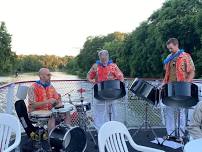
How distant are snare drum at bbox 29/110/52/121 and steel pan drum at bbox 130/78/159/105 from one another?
43.0 inches

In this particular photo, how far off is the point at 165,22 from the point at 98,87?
67.5ft

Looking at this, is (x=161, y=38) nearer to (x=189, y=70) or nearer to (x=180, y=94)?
(x=189, y=70)

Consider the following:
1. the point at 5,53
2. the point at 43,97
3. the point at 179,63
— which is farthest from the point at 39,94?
the point at 5,53

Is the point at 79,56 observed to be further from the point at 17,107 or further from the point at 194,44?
the point at 17,107

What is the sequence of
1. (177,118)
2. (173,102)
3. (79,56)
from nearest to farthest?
(173,102) → (177,118) → (79,56)

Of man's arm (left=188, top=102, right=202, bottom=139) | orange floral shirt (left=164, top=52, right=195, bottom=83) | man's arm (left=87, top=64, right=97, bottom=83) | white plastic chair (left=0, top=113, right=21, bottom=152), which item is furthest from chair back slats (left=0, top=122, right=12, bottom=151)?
orange floral shirt (left=164, top=52, right=195, bottom=83)

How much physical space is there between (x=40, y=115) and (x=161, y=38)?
21.7m

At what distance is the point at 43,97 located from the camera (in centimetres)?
453

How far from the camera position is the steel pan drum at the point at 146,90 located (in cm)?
435

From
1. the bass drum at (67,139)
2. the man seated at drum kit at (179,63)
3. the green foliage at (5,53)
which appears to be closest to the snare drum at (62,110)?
the bass drum at (67,139)

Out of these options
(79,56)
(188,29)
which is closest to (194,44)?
(188,29)

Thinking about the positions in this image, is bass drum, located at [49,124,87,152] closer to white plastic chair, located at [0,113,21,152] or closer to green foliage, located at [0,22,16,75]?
white plastic chair, located at [0,113,21,152]

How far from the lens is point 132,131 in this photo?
5.84m

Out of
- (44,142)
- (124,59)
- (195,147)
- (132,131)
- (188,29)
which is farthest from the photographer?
(124,59)
